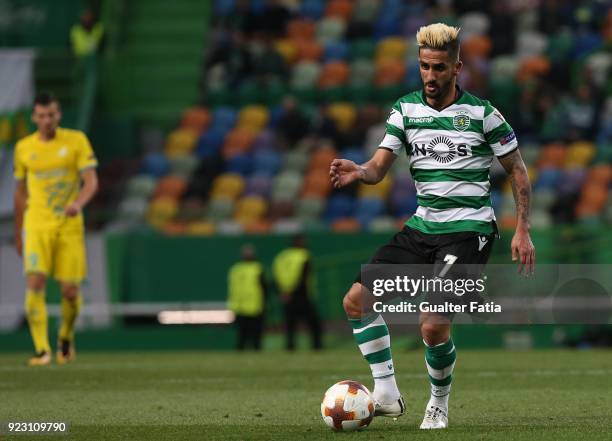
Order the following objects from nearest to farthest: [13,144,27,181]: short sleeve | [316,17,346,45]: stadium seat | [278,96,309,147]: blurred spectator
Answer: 1. [13,144,27,181]: short sleeve
2. [278,96,309,147]: blurred spectator
3. [316,17,346,45]: stadium seat

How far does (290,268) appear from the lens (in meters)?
19.9

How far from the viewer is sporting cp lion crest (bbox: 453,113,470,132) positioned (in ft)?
24.3

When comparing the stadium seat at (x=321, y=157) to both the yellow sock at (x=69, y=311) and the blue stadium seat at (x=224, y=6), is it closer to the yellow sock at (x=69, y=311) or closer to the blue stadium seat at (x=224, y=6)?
the blue stadium seat at (x=224, y=6)

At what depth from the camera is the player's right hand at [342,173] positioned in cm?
694

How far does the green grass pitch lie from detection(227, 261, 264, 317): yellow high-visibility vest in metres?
4.97

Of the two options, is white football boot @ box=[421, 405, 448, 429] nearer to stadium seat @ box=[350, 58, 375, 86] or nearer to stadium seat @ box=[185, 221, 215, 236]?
stadium seat @ box=[185, 221, 215, 236]

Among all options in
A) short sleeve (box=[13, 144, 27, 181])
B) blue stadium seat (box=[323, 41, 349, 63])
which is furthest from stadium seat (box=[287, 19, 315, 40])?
short sleeve (box=[13, 144, 27, 181])

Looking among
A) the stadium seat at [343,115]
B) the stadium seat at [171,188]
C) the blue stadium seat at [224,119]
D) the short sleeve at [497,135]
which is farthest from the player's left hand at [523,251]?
the blue stadium seat at [224,119]

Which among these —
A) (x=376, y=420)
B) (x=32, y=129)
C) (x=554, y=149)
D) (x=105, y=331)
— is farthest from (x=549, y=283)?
(x=376, y=420)

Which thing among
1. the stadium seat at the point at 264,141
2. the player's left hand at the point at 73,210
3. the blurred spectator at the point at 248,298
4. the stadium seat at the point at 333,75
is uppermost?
the stadium seat at the point at 333,75

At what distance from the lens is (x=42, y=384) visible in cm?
1085

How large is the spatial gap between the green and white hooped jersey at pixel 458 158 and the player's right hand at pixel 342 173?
21.5 inches

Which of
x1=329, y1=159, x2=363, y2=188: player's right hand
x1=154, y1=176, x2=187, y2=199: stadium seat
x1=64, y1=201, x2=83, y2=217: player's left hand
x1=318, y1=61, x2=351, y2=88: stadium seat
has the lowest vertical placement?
x1=154, y1=176, x2=187, y2=199: stadium seat

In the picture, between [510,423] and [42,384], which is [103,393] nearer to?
[42,384]
